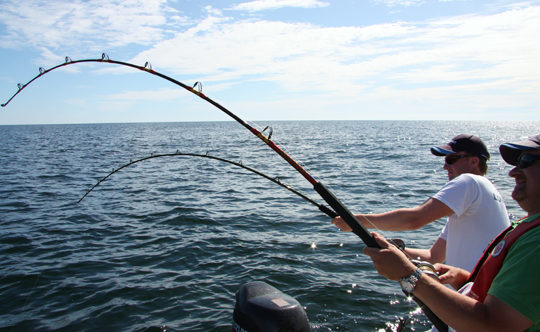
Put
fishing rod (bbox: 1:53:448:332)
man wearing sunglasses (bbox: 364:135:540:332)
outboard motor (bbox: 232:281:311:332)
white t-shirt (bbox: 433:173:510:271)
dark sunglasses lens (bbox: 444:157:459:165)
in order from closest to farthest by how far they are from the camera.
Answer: man wearing sunglasses (bbox: 364:135:540:332)
fishing rod (bbox: 1:53:448:332)
white t-shirt (bbox: 433:173:510:271)
outboard motor (bbox: 232:281:311:332)
dark sunglasses lens (bbox: 444:157:459:165)

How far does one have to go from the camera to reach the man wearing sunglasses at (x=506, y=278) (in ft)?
4.31

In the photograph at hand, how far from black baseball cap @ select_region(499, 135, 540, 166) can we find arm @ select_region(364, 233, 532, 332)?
69 centimetres

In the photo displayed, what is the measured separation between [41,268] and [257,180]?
31.0ft

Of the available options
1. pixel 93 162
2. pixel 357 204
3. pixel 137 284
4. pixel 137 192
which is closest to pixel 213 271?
pixel 137 284

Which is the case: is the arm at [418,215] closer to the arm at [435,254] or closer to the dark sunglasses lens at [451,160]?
the dark sunglasses lens at [451,160]

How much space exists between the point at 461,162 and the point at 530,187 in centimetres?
131

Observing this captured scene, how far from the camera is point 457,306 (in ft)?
4.85

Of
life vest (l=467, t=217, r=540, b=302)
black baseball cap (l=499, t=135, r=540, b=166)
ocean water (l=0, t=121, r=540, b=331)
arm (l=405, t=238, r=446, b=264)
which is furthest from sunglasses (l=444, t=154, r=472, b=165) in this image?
ocean water (l=0, t=121, r=540, b=331)

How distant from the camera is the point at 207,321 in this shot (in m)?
4.50

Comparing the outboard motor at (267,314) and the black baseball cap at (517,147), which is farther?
the outboard motor at (267,314)

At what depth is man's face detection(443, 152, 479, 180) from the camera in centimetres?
282

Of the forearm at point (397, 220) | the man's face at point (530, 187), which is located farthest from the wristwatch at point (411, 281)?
the forearm at point (397, 220)

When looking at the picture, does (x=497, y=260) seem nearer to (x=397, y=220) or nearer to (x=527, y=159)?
(x=527, y=159)

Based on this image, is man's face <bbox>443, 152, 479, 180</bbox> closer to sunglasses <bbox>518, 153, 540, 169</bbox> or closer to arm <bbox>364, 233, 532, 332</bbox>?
sunglasses <bbox>518, 153, 540, 169</bbox>
